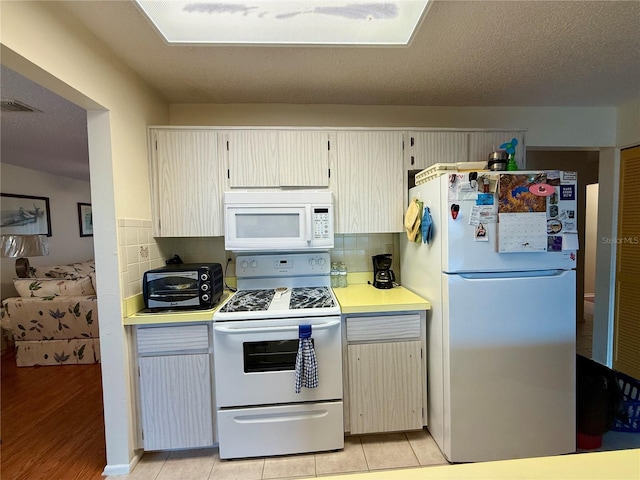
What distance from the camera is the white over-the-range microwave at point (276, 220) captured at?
1884 mm

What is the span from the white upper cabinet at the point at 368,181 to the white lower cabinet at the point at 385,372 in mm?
680

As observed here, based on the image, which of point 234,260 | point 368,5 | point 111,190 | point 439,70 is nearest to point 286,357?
point 234,260

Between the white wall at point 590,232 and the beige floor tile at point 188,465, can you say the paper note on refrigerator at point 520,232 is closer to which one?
the beige floor tile at point 188,465

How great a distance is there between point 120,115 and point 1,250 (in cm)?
267

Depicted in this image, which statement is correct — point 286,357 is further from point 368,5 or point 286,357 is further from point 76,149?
point 76,149

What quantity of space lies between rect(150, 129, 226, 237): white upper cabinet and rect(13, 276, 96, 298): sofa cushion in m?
1.79

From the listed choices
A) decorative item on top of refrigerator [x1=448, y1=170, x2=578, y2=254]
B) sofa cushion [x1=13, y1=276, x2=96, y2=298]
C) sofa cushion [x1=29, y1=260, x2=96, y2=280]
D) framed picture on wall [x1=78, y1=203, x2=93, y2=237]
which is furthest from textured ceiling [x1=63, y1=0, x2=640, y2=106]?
framed picture on wall [x1=78, y1=203, x2=93, y2=237]

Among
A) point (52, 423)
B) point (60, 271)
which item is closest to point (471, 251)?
point (52, 423)

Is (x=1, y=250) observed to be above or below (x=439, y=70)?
below

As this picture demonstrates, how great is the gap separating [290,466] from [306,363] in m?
0.62

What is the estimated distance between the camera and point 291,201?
1.90 meters

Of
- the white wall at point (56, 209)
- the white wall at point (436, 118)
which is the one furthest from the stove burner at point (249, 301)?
the white wall at point (56, 209)

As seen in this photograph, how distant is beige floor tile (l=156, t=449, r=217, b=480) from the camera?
157cm

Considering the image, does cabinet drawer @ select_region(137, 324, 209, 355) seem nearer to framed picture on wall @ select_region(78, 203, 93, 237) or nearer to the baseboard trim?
the baseboard trim
